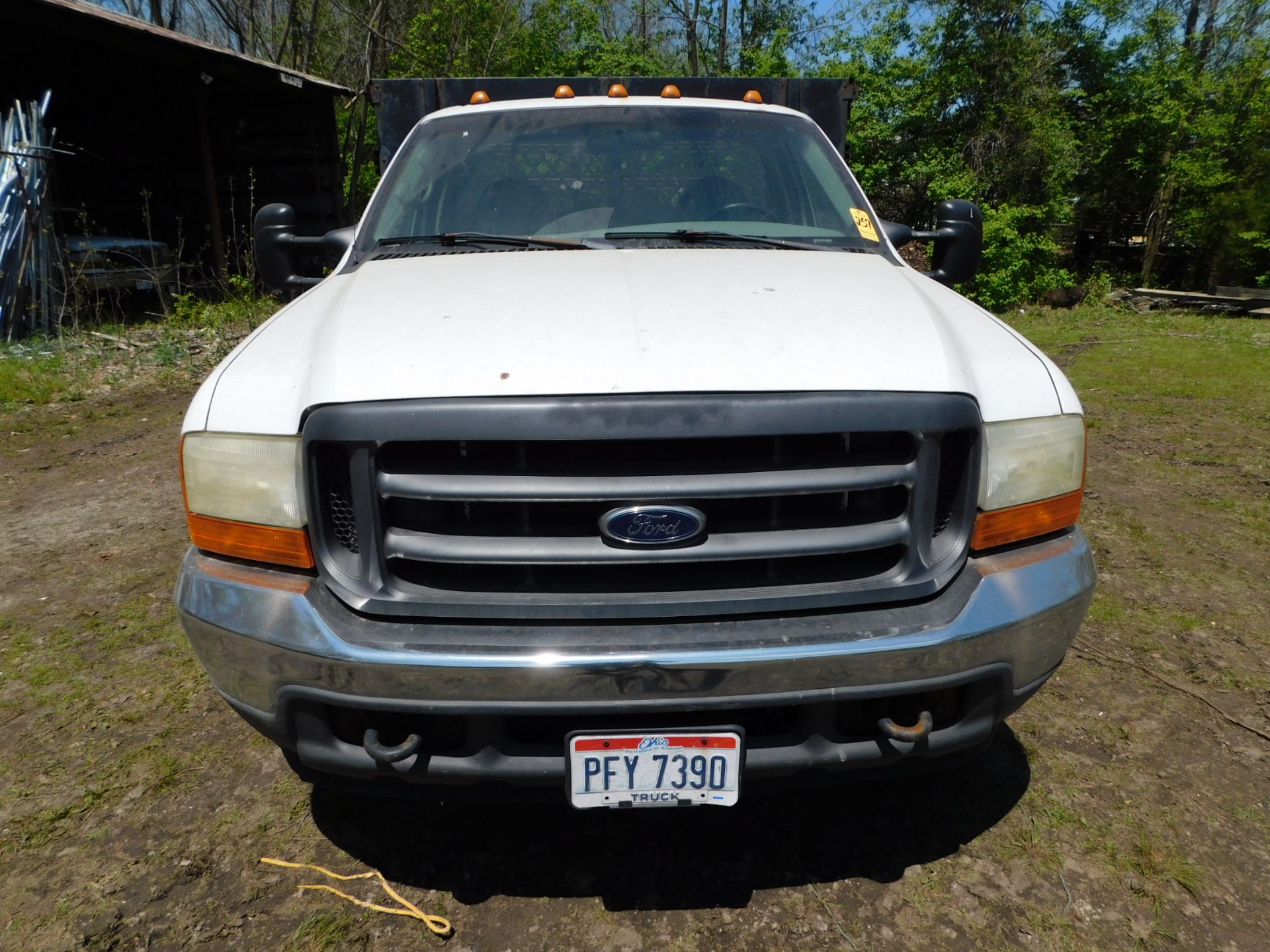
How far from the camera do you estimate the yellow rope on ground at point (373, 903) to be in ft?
6.80

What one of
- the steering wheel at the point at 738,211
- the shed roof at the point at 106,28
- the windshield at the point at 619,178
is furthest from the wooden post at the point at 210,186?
the steering wheel at the point at 738,211

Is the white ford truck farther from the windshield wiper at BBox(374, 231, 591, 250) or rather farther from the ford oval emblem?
the windshield wiper at BBox(374, 231, 591, 250)

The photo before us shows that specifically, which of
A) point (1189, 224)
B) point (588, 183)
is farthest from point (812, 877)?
point (1189, 224)

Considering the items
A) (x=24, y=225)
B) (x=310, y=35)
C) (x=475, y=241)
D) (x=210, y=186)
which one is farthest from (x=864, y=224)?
(x=310, y=35)

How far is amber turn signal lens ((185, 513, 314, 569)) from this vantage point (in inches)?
75.5

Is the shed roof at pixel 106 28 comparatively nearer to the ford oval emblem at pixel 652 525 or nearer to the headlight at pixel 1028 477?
the ford oval emblem at pixel 652 525

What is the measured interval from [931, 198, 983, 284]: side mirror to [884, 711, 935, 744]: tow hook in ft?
6.80

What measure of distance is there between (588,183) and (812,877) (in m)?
2.40

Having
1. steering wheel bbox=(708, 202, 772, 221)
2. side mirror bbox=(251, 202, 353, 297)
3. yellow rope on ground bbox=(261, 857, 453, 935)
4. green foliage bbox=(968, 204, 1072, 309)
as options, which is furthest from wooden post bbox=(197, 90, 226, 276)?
green foliage bbox=(968, 204, 1072, 309)

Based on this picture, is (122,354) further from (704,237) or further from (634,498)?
(634,498)

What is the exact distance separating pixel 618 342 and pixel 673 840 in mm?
1361

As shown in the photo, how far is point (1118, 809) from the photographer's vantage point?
7.99 ft

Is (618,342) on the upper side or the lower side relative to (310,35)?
lower

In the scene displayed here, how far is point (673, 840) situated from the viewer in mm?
2350
